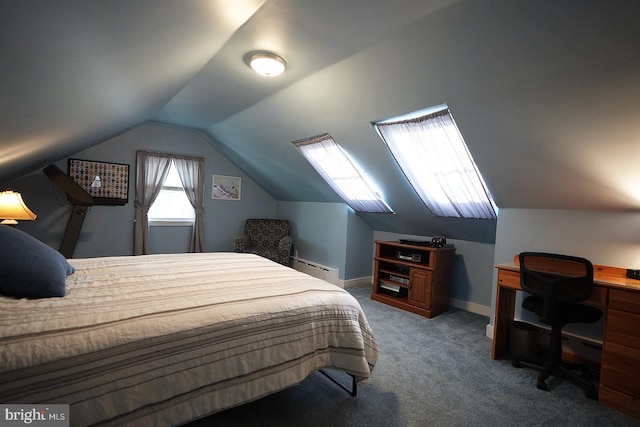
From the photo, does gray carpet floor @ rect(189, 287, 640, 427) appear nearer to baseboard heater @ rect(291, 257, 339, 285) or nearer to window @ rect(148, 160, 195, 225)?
baseboard heater @ rect(291, 257, 339, 285)

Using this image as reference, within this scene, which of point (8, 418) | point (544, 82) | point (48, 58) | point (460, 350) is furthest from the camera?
point (460, 350)

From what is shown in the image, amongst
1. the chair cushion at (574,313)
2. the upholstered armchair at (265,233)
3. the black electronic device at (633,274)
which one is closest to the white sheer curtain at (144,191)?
the upholstered armchair at (265,233)

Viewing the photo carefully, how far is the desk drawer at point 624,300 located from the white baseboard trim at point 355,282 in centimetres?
303

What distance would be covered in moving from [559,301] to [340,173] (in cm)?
260

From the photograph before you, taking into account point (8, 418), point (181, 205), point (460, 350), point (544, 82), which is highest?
point (544, 82)

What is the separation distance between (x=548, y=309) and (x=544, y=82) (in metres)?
1.55

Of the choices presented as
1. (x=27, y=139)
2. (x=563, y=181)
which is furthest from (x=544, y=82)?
(x=27, y=139)

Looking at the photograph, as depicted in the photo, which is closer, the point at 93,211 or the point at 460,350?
the point at 460,350

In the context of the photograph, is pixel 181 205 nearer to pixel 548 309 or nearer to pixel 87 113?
pixel 87 113

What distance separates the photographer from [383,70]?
7.18 ft

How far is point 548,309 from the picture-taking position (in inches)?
83.3

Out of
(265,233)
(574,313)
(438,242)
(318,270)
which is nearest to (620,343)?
(574,313)

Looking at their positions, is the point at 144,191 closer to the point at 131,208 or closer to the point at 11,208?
the point at 131,208

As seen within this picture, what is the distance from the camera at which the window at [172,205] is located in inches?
193
